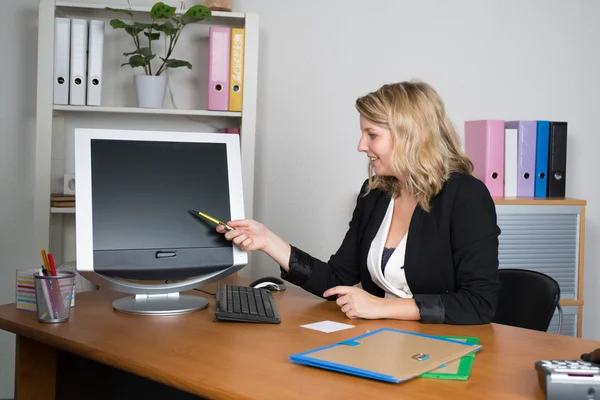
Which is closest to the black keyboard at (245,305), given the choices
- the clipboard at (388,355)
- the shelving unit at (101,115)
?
the clipboard at (388,355)

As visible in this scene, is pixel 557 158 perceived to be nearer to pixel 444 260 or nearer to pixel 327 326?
pixel 444 260

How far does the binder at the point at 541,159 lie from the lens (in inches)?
125

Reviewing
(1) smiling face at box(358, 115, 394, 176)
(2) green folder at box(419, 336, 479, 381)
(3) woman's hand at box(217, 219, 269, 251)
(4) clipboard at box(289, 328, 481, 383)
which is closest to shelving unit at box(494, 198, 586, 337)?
(1) smiling face at box(358, 115, 394, 176)

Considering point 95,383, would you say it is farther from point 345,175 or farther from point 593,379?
point 345,175

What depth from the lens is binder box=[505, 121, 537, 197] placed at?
3.16 m

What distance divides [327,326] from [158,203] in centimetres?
55

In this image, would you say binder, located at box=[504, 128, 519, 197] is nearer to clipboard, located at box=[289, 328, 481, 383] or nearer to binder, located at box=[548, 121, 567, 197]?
binder, located at box=[548, 121, 567, 197]

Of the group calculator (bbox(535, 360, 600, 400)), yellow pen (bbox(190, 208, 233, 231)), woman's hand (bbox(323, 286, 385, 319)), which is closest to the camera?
calculator (bbox(535, 360, 600, 400))

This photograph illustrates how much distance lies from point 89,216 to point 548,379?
1150 mm

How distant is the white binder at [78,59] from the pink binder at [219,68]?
1.75 feet

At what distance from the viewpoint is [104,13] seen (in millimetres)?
3270

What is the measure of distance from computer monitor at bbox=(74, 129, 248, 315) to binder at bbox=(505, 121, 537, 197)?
5.44ft

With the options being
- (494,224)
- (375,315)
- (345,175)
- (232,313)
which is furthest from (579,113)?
(232,313)

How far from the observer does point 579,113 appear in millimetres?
3564
